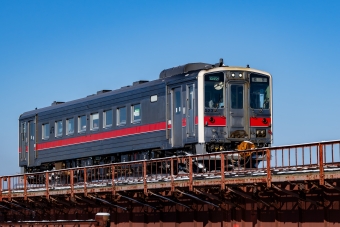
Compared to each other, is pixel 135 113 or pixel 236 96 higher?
pixel 236 96

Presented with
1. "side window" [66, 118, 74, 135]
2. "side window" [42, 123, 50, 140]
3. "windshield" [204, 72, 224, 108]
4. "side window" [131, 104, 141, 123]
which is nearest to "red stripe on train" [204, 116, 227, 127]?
"windshield" [204, 72, 224, 108]

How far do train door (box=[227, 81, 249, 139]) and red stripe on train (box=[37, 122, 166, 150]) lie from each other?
285cm

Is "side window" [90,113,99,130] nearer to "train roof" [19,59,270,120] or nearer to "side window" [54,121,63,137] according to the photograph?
"train roof" [19,59,270,120]

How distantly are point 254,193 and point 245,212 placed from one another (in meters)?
0.94

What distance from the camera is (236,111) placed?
94.6ft

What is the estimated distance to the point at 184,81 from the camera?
29125 mm

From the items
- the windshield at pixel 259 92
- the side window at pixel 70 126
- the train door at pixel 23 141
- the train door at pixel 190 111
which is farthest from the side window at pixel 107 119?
the train door at pixel 23 141

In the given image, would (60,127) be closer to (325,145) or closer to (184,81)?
(184,81)

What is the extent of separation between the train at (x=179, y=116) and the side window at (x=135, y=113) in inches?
0.9

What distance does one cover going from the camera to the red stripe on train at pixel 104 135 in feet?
102

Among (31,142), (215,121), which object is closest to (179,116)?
(215,121)

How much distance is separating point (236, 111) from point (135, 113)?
533 cm

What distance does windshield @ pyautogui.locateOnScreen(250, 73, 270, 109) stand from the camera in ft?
96.2

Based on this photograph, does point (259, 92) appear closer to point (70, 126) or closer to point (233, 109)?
point (233, 109)
